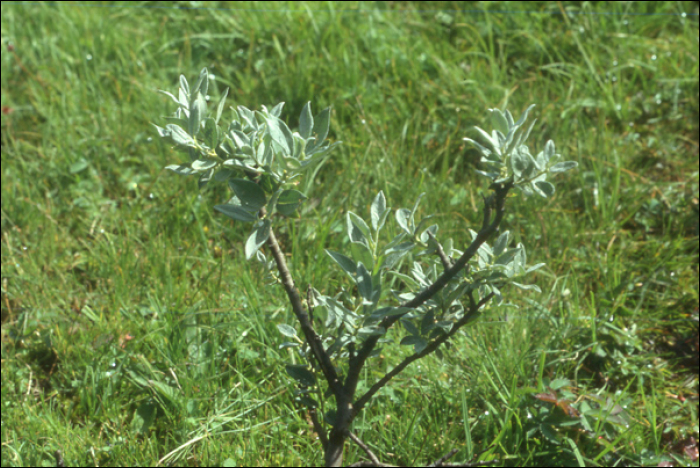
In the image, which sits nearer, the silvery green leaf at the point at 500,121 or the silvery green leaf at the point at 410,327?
the silvery green leaf at the point at 500,121

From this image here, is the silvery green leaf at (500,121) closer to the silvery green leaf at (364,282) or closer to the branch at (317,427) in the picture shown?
the silvery green leaf at (364,282)

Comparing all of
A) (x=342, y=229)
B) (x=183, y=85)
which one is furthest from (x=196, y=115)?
(x=342, y=229)

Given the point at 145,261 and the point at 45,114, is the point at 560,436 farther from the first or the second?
the point at 45,114

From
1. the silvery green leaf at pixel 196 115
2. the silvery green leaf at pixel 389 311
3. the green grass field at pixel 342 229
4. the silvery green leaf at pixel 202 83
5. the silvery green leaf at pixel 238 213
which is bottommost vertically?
the green grass field at pixel 342 229

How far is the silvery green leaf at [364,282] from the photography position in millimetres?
1366

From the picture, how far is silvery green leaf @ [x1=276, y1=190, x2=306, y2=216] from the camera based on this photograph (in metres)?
1.26

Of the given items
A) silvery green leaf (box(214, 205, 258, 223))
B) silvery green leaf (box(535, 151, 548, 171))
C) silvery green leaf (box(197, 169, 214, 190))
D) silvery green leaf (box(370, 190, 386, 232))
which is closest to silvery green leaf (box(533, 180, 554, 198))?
silvery green leaf (box(535, 151, 548, 171))

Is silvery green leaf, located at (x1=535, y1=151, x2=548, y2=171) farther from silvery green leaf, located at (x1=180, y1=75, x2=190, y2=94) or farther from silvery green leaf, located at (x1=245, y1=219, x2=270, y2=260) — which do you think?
silvery green leaf, located at (x1=180, y1=75, x2=190, y2=94)

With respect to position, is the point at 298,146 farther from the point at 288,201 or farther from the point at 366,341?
the point at 366,341

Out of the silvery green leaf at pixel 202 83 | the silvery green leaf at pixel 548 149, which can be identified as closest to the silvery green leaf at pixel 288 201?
the silvery green leaf at pixel 202 83

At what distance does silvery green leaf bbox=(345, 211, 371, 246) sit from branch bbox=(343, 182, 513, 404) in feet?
0.58

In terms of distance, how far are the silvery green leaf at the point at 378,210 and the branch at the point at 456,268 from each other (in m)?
0.18

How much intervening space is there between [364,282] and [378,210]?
7.7 inches

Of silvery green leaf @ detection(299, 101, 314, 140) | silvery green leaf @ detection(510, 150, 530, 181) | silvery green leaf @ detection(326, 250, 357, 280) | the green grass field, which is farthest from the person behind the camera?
the green grass field
